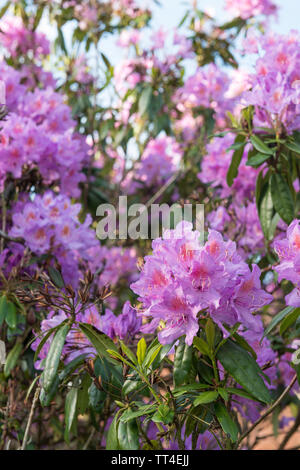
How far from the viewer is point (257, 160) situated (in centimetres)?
149

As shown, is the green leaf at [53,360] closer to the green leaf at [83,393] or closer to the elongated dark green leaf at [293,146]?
the green leaf at [83,393]

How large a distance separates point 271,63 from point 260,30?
177cm

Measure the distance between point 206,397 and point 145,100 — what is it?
1807mm

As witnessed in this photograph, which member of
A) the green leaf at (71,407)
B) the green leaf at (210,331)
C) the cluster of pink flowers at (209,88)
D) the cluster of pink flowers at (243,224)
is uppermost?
the cluster of pink flowers at (209,88)

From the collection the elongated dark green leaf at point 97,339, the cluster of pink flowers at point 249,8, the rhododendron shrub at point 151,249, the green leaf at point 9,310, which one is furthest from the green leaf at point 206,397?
the cluster of pink flowers at point 249,8

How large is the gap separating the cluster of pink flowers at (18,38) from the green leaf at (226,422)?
2323mm

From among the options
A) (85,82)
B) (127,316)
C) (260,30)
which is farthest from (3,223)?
(260,30)

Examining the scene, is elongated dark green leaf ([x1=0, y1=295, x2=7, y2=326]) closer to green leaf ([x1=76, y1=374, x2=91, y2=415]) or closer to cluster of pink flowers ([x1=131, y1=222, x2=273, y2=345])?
green leaf ([x1=76, y1=374, x2=91, y2=415])

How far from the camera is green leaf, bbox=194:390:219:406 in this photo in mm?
960

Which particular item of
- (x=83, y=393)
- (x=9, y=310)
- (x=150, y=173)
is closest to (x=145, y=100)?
(x=150, y=173)

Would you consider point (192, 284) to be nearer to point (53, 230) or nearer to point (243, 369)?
point (243, 369)

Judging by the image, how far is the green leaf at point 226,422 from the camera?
0.97m

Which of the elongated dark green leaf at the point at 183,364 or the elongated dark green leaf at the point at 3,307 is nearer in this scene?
the elongated dark green leaf at the point at 183,364

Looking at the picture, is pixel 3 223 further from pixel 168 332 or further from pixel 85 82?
pixel 85 82
